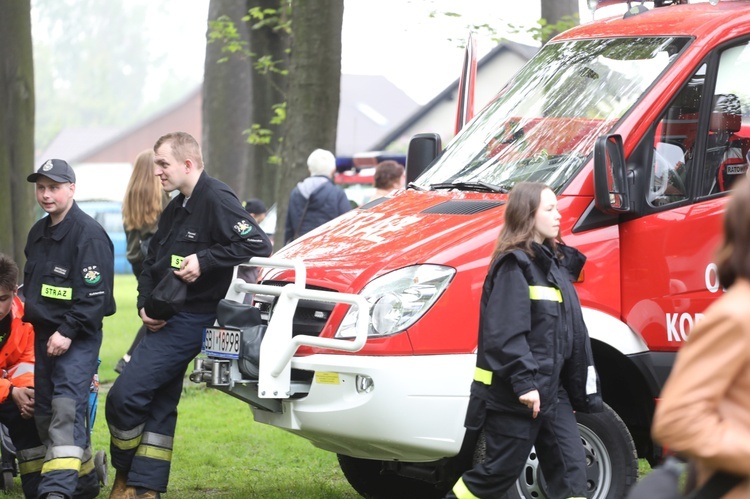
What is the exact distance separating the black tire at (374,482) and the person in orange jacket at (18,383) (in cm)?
169

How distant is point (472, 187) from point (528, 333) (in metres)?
1.45

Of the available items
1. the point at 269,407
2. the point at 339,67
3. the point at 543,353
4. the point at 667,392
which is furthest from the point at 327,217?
the point at 667,392

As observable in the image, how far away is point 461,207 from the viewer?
6082mm

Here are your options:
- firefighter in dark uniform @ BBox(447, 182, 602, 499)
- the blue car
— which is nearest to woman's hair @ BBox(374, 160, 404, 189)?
firefighter in dark uniform @ BBox(447, 182, 602, 499)

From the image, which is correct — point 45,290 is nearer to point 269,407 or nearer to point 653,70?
point 269,407

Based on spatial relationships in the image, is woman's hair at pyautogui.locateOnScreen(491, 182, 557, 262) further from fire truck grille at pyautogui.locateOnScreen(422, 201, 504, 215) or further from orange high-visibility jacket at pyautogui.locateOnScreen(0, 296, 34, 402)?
orange high-visibility jacket at pyautogui.locateOnScreen(0, 296, 34, 402)

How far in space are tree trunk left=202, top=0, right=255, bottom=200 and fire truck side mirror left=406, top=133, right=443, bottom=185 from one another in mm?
12430

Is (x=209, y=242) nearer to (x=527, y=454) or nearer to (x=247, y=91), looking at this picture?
(x=527, y=454)

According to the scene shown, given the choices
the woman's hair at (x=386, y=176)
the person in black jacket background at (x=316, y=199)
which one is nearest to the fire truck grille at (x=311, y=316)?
the person in black jacket background at (x=316, y=199)

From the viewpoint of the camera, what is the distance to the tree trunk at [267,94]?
1523cm

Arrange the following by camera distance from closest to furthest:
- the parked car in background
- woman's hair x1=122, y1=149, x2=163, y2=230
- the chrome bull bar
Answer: the chrome bull bar
woman's hair x1=122, y1=149, x2=163, y2=230
the parked car in background

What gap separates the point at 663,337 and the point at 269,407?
1.90 m

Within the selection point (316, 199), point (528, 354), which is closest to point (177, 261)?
point (528, 354)

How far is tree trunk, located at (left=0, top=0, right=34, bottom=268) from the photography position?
9.95m
